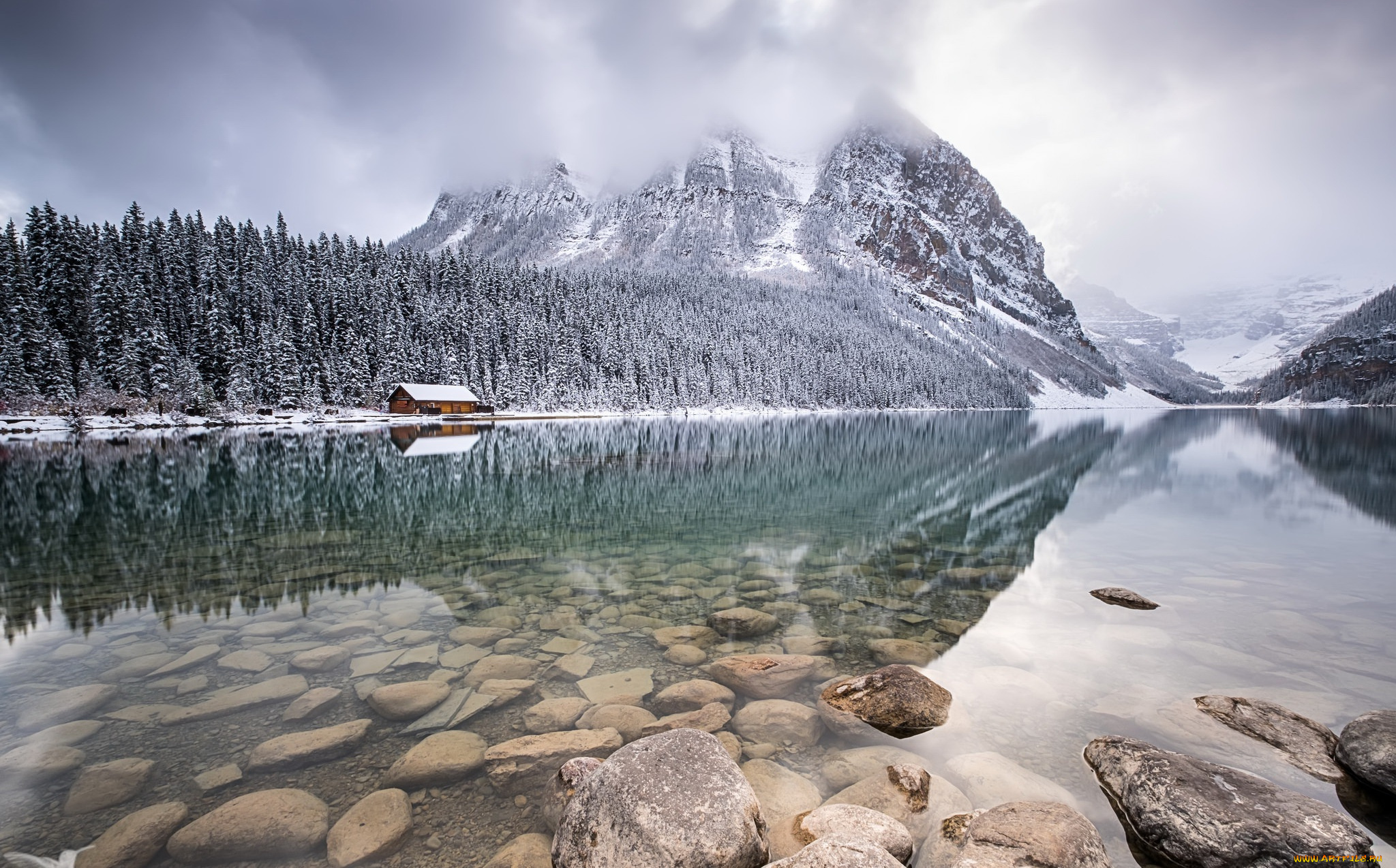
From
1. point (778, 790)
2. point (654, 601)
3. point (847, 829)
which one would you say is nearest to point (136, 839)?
point (778, 790)

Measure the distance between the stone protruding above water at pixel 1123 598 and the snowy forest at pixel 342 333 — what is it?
74554 millimetres

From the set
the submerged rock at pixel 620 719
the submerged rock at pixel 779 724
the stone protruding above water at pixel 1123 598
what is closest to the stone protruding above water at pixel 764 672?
the submerged rock at pixel 779 724

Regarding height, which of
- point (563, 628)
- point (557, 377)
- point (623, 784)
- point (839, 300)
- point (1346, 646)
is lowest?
point (1346, 646)

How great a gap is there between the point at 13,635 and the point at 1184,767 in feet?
51.5

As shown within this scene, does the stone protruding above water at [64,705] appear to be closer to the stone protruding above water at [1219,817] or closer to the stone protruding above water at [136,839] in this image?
the stone protruding above water at [136,839]

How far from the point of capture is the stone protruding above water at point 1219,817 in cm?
422

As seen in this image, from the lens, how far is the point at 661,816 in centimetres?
399

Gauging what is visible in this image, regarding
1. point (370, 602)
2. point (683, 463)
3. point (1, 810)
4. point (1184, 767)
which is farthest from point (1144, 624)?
point (683, 463)

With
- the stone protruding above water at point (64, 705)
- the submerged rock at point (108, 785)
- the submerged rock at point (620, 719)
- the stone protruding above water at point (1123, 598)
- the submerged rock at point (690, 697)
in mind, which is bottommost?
the stone protruding above water at point (1123, 598)

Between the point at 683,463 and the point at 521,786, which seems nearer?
the point at 521,786

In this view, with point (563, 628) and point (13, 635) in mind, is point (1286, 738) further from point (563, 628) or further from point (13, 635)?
point (13, 635)

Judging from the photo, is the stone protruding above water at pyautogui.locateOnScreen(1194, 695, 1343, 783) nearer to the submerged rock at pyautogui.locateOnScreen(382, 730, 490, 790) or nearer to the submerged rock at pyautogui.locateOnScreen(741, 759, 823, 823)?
the submerged rock at pyautogui.locateOnScreen(741, 759, 823, 823)

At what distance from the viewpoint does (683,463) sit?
109 feet

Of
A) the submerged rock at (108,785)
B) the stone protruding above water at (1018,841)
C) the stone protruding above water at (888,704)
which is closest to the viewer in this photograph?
the stone protruding above water at (1018,841)
